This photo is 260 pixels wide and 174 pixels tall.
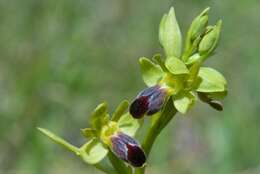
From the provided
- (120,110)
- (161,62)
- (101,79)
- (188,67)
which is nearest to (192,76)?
(188,67)

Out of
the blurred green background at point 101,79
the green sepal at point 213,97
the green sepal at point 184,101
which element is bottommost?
the blurred green background at point 101,79

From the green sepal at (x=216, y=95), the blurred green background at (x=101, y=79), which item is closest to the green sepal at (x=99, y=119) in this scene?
the green sepal at (x=216, y=95)

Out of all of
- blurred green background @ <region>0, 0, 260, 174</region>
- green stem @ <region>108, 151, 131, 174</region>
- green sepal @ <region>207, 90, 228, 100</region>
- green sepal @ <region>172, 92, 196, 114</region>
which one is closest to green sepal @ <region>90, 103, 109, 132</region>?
green stem @ <region>108, 151, 131, 174</region>

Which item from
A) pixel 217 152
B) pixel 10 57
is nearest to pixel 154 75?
pixel 217 152

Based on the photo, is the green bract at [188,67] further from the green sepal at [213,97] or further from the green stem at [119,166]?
the green stem at [119,166]

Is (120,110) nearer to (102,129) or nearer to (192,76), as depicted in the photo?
(102,129)

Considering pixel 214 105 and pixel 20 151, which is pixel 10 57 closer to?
pixel 20 151
